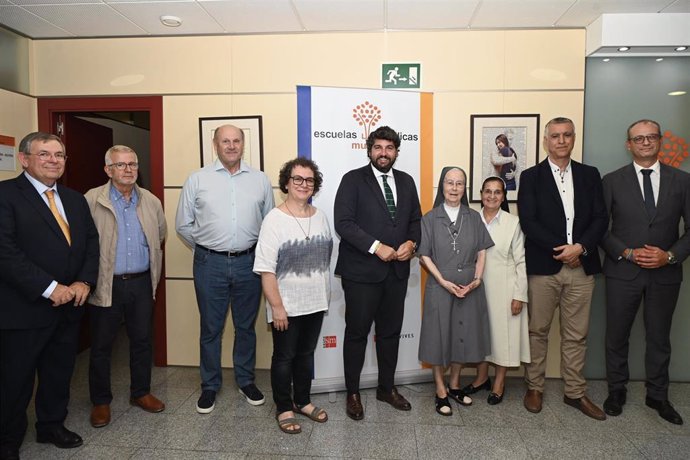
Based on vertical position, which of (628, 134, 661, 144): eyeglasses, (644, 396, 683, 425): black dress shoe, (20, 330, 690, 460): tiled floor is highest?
(628, 134, 661, 144): eyeglasses

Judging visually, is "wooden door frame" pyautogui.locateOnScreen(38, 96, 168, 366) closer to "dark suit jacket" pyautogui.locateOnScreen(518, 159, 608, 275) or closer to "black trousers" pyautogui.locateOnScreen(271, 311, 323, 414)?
"black trousers" pyautogui.locateOnScreen(271, 311, 323, 414)

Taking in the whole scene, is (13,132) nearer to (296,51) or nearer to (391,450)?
(296,51)

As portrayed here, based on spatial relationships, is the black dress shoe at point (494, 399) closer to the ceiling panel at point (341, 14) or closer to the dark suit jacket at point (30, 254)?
the dark suit jacket at point (30, 254)

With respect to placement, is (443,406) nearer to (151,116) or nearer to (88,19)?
(151,116)

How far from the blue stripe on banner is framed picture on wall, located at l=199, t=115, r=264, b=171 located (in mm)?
705

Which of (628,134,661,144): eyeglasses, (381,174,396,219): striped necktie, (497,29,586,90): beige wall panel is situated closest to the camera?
(381,174,396,219): striped necktie

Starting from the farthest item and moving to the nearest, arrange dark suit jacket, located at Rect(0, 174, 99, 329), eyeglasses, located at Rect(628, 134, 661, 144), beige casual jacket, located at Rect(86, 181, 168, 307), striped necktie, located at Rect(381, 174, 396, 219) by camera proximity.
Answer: eyeglasses, located at Rect(628, 134, 661, 144), striped necktie, located at Rect(381, 174, 396, 219), beige casual jacket, located at Rect(86, 181, 168, 307), dark suit jacket, located at Rect(0, 174, 99, 329)

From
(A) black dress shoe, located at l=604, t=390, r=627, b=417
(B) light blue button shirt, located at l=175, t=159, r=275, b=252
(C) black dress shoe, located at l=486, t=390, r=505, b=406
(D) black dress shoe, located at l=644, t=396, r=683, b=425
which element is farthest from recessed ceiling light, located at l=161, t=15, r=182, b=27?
(D) black dress shoe, located at l=644, t=396, r=683, b=425

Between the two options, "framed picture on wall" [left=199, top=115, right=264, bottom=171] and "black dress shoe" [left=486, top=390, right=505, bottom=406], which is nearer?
"black dress shoe" [left=486, top=390, right=505, bottom=406]

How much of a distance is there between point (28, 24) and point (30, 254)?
2.34m

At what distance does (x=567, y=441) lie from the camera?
270cm

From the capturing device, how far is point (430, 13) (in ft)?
11.0

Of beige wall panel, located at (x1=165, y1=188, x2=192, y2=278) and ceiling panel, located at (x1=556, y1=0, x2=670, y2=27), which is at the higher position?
ceiling panel, located at (x1=556, y1=0, x2=670, y2=27)

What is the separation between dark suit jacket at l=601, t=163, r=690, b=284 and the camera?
3004mm
